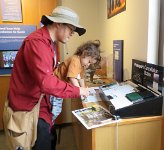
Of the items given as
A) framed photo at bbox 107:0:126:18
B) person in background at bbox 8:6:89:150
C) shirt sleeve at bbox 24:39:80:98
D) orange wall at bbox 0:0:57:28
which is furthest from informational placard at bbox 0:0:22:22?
shirt sleeve at bbox 24:39:80:98

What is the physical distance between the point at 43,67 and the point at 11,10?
70.1 inches

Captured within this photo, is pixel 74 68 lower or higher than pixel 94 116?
higher

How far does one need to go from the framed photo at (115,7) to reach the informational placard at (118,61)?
0.28 meters

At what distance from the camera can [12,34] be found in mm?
2502

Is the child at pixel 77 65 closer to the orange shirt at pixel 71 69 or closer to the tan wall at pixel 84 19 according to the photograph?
the orange shirt at pixel 71 69

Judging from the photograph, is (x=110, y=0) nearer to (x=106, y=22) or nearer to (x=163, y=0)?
(x=106, y=22)

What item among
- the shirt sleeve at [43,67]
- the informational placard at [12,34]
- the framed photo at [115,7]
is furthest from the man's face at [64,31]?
the informational placard at [12,34]

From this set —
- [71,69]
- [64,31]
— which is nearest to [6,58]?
[71,69]

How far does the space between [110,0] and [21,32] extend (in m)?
1.20

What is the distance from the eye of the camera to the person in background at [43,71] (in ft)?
3.25

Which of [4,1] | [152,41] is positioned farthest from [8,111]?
[4,1]

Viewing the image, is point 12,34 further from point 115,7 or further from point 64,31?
point 64,31

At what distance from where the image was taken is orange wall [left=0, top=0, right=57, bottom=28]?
247 centimetres

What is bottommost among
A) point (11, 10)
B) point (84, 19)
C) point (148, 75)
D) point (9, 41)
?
point (148, 75)
